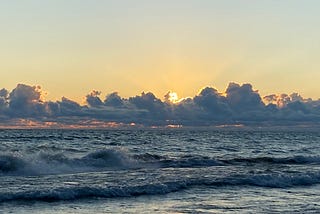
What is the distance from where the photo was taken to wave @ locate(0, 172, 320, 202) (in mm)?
18156

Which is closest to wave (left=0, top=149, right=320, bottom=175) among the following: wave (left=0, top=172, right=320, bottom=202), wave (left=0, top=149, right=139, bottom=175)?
wave (left=0, top=149, right=139, bottom=175)

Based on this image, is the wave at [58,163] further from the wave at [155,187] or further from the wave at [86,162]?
the wave at [155,187]

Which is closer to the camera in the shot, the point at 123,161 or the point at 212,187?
the point at 212,187

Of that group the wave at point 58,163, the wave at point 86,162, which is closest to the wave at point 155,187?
the wave at point 58,163

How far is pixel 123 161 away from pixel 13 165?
8.22 m

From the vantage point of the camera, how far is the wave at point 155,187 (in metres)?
18.2

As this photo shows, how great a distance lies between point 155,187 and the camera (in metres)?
20.4

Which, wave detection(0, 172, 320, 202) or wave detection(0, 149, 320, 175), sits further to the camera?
wave detection(0, 149, 320, 175)

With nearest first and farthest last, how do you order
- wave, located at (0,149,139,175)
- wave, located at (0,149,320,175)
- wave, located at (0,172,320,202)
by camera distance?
wave, located at (0,172,320,202) < wave, located at (0,149,139,175) < wave, located at (0,149,320,175)

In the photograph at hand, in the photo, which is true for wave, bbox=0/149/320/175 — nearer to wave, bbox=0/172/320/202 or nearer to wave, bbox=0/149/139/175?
wave, bbox=0/149/139/175

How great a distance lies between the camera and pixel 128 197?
18.9 m

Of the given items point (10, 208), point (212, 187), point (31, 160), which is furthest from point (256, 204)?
point (31, 160)

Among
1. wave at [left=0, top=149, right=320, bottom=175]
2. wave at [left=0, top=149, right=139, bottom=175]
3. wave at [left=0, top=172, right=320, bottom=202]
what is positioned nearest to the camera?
wave at [left=0, top=172, right=320, bottom=202]

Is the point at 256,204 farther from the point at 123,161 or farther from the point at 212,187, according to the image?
the point at 123,161
